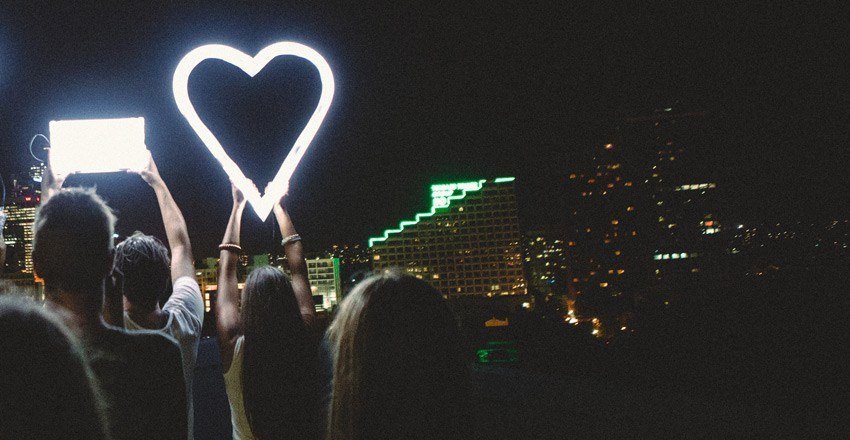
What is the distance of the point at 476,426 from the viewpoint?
135cm

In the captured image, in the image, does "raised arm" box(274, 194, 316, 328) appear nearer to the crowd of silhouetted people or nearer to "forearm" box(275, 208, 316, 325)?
"forearm" box(275, 208, 316, 325)

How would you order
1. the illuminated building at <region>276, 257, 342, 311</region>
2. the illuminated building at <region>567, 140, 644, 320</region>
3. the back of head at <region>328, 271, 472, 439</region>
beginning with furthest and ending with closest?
1. the illuminated building at <region>567, 140, 644, 320</region>
2. the illuminated building at <region>276, 257, 342, 311</region>
3. the back of head at <region>328, 271, 472, 439</region>

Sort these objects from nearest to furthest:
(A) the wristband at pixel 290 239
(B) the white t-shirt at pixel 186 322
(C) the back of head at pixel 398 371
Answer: (C) the back of head at pixel 398 371 → (B) the white t-shirt at pixel 186 322 → (A) the wristband at pixel 290 239

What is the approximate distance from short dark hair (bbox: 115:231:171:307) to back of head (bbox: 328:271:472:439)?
1.22 m

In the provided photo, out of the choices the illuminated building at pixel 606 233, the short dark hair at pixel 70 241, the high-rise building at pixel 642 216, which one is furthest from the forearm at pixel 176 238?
the illuminated building at pixel 606 233

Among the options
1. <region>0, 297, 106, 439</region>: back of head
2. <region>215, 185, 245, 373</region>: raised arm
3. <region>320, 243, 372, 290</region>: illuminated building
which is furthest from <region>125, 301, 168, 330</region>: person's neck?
<region>0, 297, 106, 439</region>: back of head

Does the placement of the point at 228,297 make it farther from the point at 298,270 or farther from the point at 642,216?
the point at 642,216

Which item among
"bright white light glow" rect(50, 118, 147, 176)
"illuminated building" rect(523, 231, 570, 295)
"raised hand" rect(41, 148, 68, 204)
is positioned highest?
"bright white light glow" rect(50, 118, 147, 176)

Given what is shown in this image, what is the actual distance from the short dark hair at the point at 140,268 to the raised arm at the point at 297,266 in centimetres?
69

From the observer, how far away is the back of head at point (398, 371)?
1.29m

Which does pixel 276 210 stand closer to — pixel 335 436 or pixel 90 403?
pixel 335 436

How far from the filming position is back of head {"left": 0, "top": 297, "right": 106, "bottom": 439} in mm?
873

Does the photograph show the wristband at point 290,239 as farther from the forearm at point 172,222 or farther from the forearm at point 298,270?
the forearm at point 172,222

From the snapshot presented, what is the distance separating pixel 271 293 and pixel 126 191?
331 centimetres
